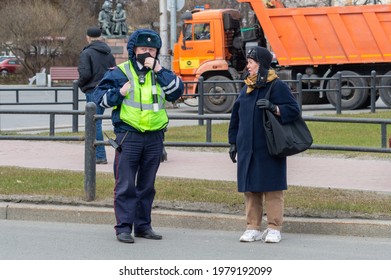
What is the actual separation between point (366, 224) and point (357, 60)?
1820 centimetres

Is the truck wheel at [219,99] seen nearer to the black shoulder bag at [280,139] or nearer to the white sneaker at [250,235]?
the white sneaker at [250,235]

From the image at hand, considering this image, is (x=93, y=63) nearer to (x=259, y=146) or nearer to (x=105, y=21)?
(x=259, y=146)

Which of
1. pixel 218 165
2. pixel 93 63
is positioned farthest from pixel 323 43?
pixel 93 63

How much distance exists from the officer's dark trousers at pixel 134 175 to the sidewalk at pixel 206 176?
37.1 inches

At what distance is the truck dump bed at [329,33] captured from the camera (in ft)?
88.2

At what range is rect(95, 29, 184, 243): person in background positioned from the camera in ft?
28.2

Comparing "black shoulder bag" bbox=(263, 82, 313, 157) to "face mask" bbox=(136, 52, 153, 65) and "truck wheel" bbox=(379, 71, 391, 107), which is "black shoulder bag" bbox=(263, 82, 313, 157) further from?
"truck wheel" bbox=(379, 71, 391, 107)

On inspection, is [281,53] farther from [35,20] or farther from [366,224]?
[35,20]

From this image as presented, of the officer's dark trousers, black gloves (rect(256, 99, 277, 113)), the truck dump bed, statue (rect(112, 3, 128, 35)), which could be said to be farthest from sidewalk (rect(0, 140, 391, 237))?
statue (rect(112, 3, 128, 35))

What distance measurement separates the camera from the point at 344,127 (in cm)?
1892

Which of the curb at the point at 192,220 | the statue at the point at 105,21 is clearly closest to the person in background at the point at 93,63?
the curb at the point at 192,220

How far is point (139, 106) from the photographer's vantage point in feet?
28.2

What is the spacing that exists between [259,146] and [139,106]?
1151 mm

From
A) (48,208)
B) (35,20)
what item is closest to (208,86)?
(48,208)
